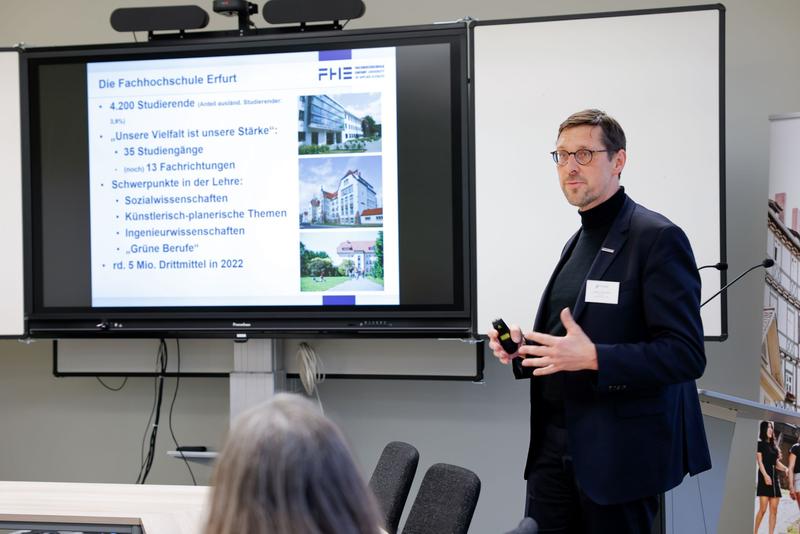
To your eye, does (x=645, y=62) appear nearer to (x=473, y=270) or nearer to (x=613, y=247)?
(x=473, y=270)

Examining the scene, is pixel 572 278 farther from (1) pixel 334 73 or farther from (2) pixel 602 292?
(1) pixel 334 73

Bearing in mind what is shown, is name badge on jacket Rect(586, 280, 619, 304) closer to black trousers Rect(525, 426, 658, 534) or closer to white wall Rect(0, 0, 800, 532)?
black trousers Rect(525, 426, 658, 534)

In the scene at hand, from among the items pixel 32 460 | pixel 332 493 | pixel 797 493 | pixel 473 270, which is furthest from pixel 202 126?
pixel 332 493

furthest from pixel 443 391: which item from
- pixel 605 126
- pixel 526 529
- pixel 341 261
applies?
pixel 526 529

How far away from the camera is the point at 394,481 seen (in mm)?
2715

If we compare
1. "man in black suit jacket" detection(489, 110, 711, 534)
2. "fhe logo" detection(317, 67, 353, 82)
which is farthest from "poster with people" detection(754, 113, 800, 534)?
"fhe logo" detection(317, 67, 353, 82)

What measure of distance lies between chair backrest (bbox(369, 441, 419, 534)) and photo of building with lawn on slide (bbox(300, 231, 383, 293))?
1.30 m

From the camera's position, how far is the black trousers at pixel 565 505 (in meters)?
2.37

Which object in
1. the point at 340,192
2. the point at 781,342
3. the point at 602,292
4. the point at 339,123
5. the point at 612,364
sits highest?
the point at 339,123

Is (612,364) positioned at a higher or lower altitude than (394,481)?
higher

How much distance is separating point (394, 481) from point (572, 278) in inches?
33.6

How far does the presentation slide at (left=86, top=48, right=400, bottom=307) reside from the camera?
4.00 meters

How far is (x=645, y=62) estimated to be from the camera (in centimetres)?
376

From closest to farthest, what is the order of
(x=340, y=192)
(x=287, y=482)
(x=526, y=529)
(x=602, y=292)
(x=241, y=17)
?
(x=287, y=482) < (x=526, y=529) < (x=602, y=292) < (x=340, y=192) < (x=241, y=17)
